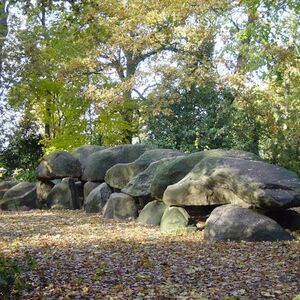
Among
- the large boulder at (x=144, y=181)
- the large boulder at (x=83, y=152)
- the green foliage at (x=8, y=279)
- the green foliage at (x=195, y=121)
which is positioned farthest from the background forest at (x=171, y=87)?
the green foliage at (x=8, y=279)

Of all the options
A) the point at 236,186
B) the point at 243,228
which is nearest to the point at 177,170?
the point at 236,186

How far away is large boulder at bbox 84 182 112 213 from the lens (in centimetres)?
1486

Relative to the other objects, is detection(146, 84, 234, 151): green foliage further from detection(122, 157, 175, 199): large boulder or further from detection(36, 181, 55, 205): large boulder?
detection(122, 157, 175, 199): large boulder

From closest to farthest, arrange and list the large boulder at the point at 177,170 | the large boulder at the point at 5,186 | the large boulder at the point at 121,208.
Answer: the large boulder at the point at 177,170 < the large boulder at the point at 121,208 < the large boulder at the point at 5,186

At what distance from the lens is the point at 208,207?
35.4 feet

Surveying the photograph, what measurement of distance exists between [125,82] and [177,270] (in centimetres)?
1495

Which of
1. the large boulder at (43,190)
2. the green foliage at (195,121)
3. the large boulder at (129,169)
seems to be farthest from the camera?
the green foliage at (195,121)

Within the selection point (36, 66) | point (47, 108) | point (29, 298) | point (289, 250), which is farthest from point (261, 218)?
point (47, 108)

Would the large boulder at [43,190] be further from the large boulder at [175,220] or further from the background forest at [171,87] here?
the large boulder at [175,220]

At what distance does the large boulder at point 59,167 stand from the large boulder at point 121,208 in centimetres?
394

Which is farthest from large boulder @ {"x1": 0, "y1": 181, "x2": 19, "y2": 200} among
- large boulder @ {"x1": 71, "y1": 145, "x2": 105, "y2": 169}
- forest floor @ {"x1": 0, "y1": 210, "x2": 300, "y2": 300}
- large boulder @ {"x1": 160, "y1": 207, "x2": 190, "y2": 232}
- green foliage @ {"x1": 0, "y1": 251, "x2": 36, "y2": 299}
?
green foliage @ {"x1": 0, "y1": 251, "x2": 36, "y2": 299}

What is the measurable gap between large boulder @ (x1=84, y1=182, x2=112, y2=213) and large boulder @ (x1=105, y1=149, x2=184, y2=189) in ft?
1.45

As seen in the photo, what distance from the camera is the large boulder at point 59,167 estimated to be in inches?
662

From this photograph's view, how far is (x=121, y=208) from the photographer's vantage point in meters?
13.1
